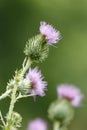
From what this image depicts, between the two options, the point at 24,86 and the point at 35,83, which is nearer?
the point at 24,86

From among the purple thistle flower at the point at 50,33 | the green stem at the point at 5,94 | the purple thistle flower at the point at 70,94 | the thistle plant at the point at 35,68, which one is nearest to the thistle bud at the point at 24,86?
the thistle plant at the point at 35,68

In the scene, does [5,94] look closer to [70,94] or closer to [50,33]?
[50,33]

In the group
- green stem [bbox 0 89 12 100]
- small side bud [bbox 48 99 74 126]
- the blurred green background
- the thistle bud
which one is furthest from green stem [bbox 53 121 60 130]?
the blurred green background

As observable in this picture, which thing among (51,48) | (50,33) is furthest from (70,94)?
(51,48)

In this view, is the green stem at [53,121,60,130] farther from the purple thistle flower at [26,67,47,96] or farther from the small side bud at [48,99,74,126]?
the purple thistle flower at [26,67,47,96]

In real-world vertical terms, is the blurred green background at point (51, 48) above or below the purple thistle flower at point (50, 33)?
above

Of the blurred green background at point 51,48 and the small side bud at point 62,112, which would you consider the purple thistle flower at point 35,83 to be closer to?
the small side bud at point 62,112

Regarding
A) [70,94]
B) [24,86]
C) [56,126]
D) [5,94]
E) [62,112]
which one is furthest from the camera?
[70,94]

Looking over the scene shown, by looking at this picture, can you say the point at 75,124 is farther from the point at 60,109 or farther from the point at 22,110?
the point at 60,109
